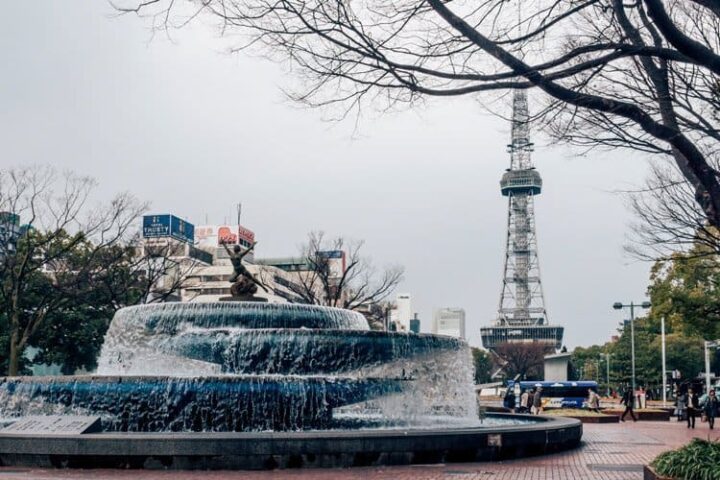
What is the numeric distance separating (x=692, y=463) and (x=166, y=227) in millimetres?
89500

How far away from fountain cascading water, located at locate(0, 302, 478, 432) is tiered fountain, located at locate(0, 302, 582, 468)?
0.02 metres

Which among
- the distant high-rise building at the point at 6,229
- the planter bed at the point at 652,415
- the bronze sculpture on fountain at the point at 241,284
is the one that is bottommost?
the planter bed at the point at 652,415

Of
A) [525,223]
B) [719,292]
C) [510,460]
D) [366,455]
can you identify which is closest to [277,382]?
[366,455]

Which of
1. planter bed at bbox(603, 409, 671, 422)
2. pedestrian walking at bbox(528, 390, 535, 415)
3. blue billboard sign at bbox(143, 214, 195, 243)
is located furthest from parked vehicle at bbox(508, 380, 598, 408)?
blue billboard sign at bbox(143, 214, 195, 243)

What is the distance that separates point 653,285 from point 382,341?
26586 mm

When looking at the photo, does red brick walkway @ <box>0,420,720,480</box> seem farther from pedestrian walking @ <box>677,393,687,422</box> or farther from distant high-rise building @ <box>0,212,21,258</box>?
distant high-rise building @ <box>0,212,21,258</box>

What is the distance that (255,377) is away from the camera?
14.3 metres

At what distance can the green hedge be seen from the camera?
8842 millimetres

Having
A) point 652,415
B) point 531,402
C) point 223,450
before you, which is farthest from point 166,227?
point 223,450

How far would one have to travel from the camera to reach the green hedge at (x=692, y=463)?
8.84 m

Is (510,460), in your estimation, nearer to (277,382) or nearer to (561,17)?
(277,382)

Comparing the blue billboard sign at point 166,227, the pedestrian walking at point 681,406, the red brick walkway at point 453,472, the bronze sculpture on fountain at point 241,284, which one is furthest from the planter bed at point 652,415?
the blue billboard sign at point 166,227

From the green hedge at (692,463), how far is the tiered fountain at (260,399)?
3.61m

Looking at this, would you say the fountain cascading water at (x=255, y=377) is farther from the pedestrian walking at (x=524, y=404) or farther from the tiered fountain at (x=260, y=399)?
the pedestrian walking at (x=524, y=404)
